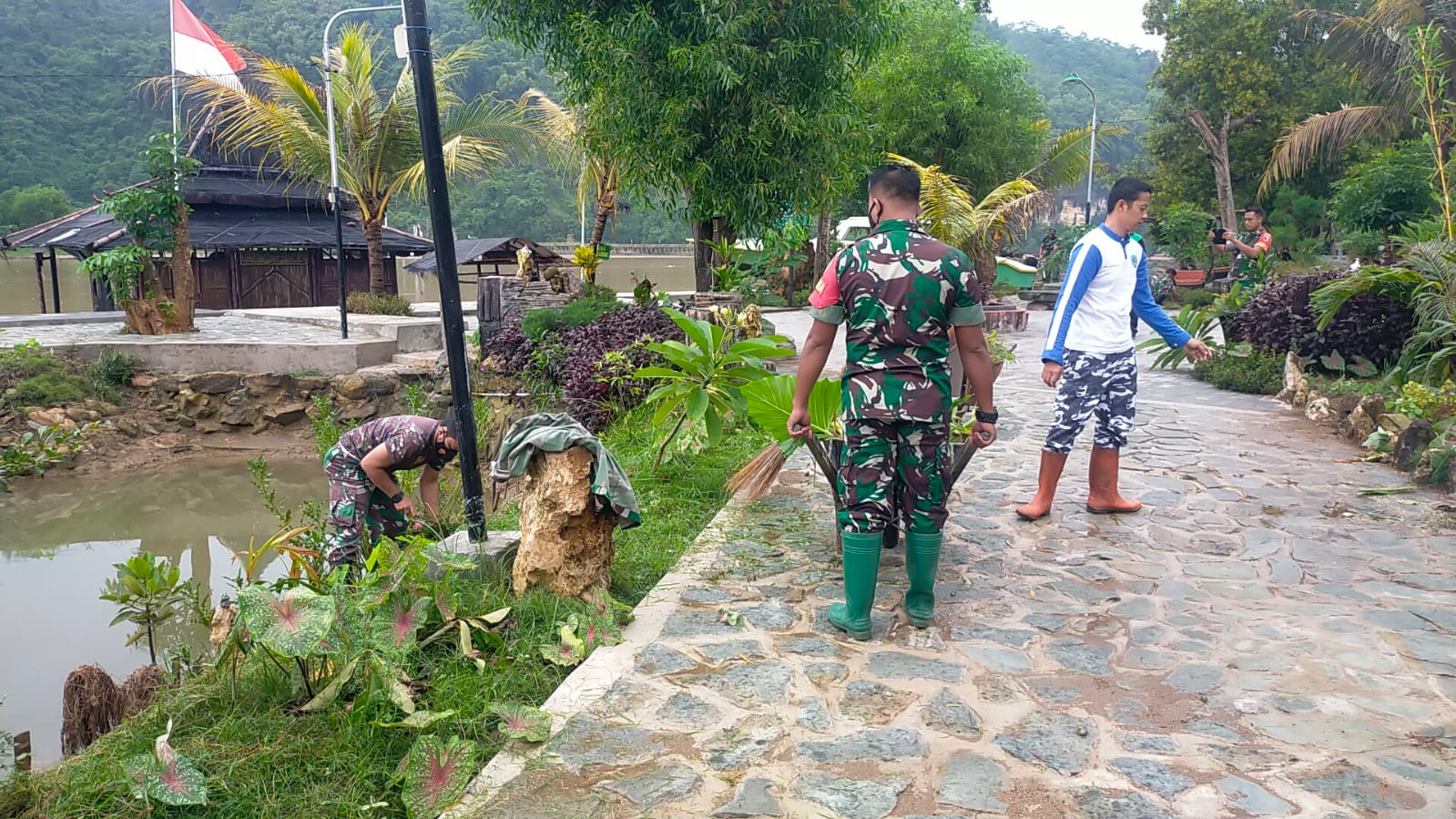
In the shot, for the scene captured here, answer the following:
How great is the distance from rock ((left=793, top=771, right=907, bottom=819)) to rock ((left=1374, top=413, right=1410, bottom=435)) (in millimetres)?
6047

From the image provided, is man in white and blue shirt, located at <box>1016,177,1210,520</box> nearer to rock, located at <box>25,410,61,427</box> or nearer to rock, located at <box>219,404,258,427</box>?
rock, located at <box>219,404,258,427</box>

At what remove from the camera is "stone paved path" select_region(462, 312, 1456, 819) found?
293cm

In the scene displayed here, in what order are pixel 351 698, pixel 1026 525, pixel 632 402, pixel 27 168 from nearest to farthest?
pixel 351 698 < pixel 1026 525 < pixel 632 402 < pixel 27 168

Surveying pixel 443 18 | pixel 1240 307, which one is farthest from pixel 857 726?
pixel 443 18

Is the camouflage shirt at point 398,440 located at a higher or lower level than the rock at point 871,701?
higher

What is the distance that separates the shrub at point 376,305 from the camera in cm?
2217

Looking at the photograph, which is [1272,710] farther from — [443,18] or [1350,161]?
[443,18]

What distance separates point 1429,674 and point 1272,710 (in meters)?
0.79

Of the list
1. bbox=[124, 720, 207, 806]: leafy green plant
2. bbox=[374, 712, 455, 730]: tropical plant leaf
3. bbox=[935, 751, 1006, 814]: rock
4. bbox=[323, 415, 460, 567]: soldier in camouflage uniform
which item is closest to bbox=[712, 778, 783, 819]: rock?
bbox=[935, 751, 1006, 814]: rock

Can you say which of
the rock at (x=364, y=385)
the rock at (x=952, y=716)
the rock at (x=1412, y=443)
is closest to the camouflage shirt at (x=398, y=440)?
the rock at (x=952, y=716)

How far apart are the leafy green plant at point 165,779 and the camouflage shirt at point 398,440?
2.51 m

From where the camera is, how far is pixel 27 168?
3478 centimetres

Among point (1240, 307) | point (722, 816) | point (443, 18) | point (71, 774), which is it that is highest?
point (443, 18)

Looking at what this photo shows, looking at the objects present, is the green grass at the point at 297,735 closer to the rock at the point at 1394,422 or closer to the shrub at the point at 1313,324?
the rock at the point at 1394,422
